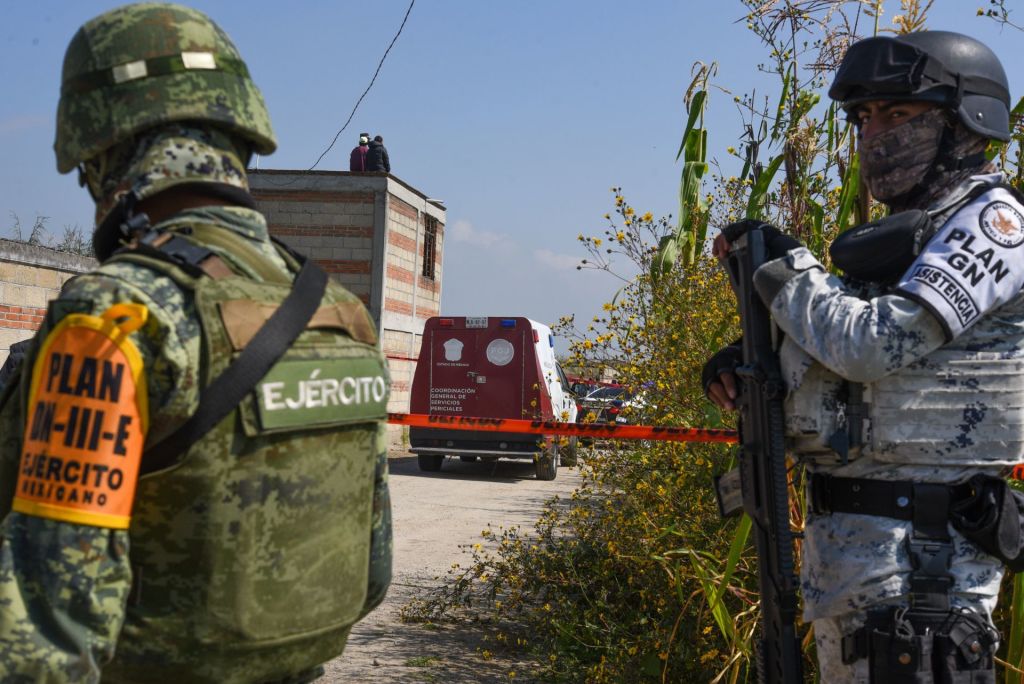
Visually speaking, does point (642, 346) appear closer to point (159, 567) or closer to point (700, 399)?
point (700, 399)

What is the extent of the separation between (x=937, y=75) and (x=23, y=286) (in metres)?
9.38

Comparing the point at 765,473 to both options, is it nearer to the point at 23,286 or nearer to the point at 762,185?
the point at 762,185

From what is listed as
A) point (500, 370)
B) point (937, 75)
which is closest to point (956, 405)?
point (937, 75)

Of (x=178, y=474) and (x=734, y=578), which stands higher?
(x=178, y=474)

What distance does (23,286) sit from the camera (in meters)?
9.48

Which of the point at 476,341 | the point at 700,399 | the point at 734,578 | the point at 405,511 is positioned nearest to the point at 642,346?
the point at 700,399

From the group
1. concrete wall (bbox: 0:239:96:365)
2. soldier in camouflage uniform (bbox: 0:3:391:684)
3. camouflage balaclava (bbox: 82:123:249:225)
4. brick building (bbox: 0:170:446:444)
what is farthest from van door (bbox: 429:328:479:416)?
camouflage balaclava (bbox: 82:123:249:225)

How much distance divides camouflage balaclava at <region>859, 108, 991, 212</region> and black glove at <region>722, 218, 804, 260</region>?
0.94 ft

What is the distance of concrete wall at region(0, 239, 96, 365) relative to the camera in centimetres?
929

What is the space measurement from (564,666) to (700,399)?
1.33 meters

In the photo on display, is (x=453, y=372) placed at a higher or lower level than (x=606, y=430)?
higher

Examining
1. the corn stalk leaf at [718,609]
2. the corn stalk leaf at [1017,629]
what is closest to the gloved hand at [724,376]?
the corn stalk leaf at [718,609]

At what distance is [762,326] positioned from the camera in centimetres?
229

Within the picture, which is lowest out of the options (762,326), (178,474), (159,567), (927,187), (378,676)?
(378,676)
